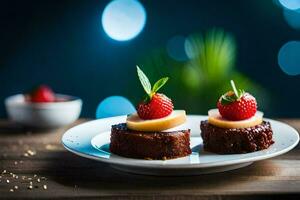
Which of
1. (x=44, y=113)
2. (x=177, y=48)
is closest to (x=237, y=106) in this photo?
(x=44, y=113)

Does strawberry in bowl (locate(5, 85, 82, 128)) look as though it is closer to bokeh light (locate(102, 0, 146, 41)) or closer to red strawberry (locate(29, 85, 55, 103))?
red strawberry (locate(29, 85, 55, 103))

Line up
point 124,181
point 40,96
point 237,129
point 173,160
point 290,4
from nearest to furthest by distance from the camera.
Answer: point 124,181, point 173,160, point 237,129, point 40,96, point 290,4

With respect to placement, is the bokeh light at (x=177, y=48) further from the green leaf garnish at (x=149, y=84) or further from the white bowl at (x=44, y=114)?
the green leaf garnish at (x=149, y=84)

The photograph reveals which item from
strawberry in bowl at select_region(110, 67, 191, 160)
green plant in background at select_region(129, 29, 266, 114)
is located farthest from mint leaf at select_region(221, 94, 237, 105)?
green plant in background at select_region(129, 29, 266, 114)

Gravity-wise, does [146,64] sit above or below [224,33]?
below

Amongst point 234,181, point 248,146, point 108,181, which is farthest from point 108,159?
point 248,146

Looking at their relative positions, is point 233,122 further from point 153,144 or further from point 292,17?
point 292,17

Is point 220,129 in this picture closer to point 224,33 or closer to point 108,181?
point 108,181
